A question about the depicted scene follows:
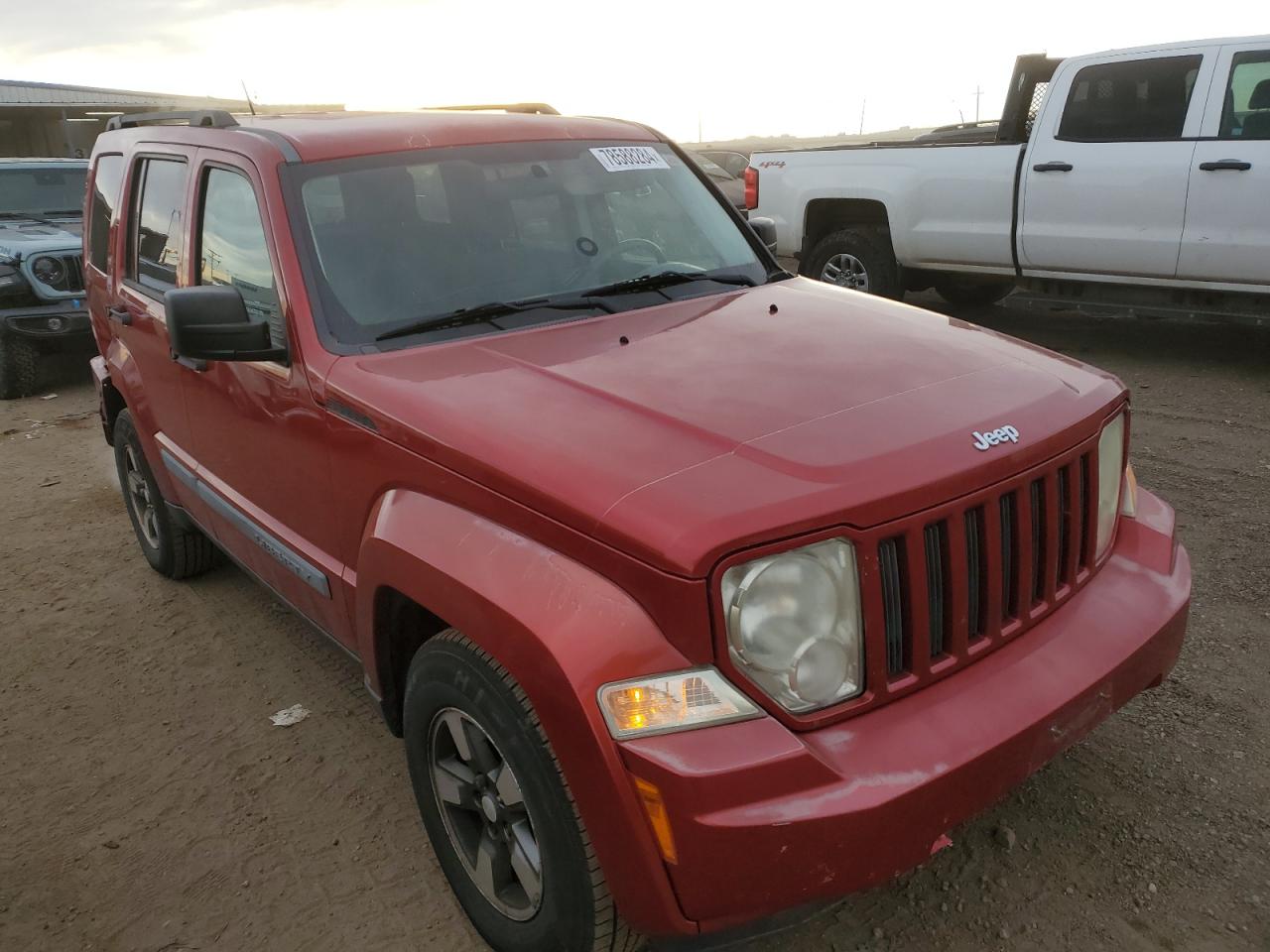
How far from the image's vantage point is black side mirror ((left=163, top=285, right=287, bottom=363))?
8.58 ft

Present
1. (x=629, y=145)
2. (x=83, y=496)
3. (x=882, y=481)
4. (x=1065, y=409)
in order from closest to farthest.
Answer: (x=882, y=481), (x=1065, y=409), (x=629, y=145), (x=83, y=496)

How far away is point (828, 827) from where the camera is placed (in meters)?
1.73

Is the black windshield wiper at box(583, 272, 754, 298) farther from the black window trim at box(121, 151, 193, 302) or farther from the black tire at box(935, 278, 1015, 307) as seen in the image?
the black tire at box(935, 278, 1015, 307)

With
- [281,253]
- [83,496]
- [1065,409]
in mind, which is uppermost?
[281,253]

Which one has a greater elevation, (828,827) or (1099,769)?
(828,827)

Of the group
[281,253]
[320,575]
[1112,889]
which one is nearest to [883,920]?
[1112,889]

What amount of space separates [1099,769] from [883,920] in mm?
846

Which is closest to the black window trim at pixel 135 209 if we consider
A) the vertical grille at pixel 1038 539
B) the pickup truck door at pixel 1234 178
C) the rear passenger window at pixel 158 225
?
the rear passenger window at pixel 158 225

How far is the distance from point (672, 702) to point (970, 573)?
668 millimetres

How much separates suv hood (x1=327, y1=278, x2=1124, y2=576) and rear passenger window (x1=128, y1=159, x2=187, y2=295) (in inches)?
56.2

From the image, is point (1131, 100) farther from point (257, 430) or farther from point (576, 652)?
point (576, 652)

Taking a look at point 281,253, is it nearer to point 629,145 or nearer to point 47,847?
point 629,145

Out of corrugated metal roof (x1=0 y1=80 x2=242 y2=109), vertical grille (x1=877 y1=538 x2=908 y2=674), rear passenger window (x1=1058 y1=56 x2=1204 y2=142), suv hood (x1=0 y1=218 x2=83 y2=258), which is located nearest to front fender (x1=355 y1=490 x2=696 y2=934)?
vertical grille (x1=877 y1=538 x2=908 y2=674)

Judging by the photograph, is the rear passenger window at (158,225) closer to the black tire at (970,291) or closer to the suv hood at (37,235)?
the suv hood at (37,235)
